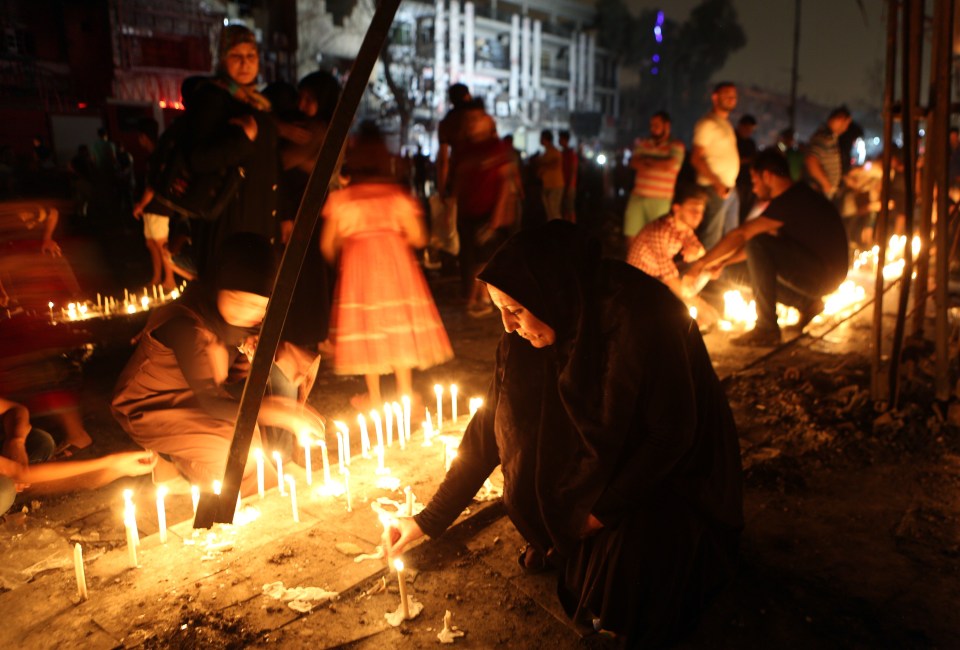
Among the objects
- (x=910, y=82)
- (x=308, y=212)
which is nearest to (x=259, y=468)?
(x=308, y=212)

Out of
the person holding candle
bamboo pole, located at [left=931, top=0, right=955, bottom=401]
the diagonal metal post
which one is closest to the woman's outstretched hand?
the person holding candle

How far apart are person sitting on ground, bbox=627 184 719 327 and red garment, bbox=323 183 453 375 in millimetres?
2125

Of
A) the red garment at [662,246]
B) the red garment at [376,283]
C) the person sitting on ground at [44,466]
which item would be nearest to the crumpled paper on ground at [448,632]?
the person sitting on ground at [44,466]

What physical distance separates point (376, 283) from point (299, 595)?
90.8 inches

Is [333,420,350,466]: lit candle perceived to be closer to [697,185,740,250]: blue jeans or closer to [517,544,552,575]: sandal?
[517,544,552,575]: sandal

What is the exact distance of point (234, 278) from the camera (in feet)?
10.8

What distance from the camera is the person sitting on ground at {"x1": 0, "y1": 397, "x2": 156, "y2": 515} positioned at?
3441 mm

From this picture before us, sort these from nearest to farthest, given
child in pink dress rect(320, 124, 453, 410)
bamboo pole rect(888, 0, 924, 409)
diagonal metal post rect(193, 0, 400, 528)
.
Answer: diagonal metal post rect(193, 0, 400, 528)
bamboo pole rect(888, 0, 924, 409)
child in pink dress rect(320, 124, 453, 410)

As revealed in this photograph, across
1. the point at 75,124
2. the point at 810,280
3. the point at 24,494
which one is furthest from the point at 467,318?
the point at 75,124

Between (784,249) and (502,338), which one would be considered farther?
(784,249)

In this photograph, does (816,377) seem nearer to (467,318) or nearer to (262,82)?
(467,318)

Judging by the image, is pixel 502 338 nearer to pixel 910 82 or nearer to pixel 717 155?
pixel 910 82

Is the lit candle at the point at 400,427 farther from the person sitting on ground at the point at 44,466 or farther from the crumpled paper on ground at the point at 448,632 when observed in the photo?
the crumpled paper on ground at the point at 448,632

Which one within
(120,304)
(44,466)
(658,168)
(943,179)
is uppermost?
(658,168)
